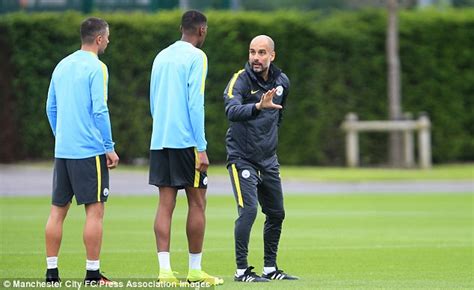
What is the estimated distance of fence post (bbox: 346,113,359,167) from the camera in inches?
1233

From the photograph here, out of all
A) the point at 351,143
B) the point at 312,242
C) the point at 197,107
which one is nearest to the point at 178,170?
the point at 197,107

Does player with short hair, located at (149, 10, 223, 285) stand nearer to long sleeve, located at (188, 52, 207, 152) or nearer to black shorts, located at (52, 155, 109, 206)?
long sleeve, located at (188, 52, 207, 152)

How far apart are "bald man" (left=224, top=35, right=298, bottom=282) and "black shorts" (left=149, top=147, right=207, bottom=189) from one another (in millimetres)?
615

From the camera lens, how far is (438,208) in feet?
69.5

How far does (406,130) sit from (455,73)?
2.22 meters

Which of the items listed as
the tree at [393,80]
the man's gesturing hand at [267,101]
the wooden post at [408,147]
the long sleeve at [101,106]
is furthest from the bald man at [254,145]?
the wooden post at [408,147]

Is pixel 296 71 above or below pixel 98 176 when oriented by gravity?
below

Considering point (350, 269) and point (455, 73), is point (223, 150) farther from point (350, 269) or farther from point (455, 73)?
point (350, 269)

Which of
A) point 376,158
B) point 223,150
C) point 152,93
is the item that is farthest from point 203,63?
point 376,158

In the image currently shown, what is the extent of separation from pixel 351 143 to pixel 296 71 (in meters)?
2.29

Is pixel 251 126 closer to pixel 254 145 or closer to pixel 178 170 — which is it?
pixel 254 145

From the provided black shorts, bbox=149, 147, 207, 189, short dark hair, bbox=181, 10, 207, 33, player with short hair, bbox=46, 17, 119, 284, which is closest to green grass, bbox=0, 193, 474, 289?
black shorts, bbox=149, 147, 207, 189

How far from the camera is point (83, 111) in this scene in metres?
10.4

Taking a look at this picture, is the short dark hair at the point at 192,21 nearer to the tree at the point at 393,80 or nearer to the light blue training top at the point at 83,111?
the light blue training top at the point at 83,111
